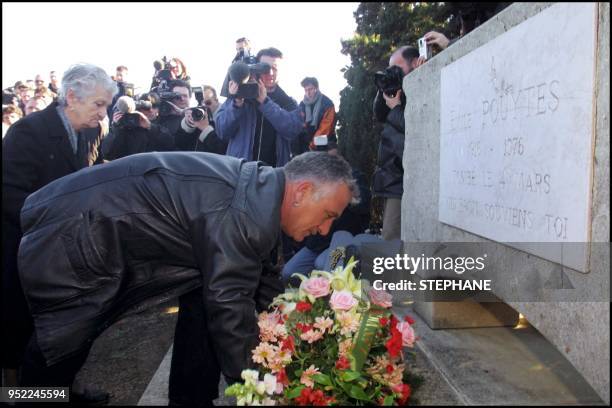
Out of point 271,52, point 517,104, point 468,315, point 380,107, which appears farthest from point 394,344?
point 271,52

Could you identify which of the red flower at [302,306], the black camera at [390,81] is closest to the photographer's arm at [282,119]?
the black camera at [390,81]

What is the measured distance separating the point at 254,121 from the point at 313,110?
1.51 m

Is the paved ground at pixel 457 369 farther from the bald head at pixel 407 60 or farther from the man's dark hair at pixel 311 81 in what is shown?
the man's dark hair at pixel 311 81

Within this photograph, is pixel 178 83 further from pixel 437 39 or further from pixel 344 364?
pixel 344 364

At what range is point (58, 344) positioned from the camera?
6.84 ft

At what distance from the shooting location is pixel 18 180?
2748mm

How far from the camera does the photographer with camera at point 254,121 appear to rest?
4328mm

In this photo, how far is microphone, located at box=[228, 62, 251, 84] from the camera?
427 centimetres

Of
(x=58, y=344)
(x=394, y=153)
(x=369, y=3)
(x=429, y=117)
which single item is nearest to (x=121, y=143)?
(x=394, y=153)

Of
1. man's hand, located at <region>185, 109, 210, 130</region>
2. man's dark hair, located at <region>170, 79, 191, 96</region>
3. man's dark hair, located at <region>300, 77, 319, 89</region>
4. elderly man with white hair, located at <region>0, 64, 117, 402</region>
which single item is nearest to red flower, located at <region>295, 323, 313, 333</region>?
elderly man with white hair, located at <region>0, 64, 117, 402</region>

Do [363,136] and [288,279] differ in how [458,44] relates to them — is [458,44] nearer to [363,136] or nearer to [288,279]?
[288,279]

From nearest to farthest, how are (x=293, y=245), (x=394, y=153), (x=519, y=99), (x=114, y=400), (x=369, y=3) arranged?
(x=519, y=99) < (x=114, y=400) < (x=394, y=153) < (x=293, y=245) < (x=369, y=3)

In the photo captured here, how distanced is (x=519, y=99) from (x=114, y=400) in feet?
8.36

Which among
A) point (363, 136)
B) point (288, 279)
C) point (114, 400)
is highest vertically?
point (363, 136)
